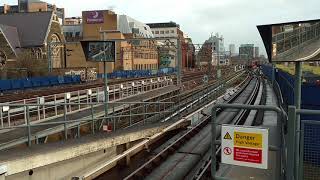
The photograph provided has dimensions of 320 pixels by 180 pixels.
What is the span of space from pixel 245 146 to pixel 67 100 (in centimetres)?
1615

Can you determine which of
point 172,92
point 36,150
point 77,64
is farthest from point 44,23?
point 36,150

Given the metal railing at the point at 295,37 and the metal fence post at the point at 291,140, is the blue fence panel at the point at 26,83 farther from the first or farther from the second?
the metal fence post at the point at 291,140

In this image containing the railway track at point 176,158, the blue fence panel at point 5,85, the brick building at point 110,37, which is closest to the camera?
the railway track at point 176,158

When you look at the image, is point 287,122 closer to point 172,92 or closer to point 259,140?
point 259,140

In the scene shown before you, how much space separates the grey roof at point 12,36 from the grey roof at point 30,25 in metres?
1.15

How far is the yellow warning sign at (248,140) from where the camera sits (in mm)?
5094

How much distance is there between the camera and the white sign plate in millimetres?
5074

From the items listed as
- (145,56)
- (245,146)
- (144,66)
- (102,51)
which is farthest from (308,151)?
(145,56)

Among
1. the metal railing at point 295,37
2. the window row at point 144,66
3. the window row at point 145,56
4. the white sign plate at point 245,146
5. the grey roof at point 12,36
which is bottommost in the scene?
the window row at point 144,66

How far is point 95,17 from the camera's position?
9206 cm

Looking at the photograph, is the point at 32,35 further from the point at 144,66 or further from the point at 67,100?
the point at 67,100

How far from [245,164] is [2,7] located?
129 meters

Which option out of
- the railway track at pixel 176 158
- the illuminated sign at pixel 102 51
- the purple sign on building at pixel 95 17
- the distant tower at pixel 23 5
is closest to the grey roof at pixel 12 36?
the purple sign on building at pixel 95 17

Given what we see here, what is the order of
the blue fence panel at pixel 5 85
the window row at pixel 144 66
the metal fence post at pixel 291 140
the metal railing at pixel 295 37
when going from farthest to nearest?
the window row at pixel 144 66, the blue fence panel at pixel 5 85, the metal railing at pixel 295 37, the metal fence post at pixel 291 140
